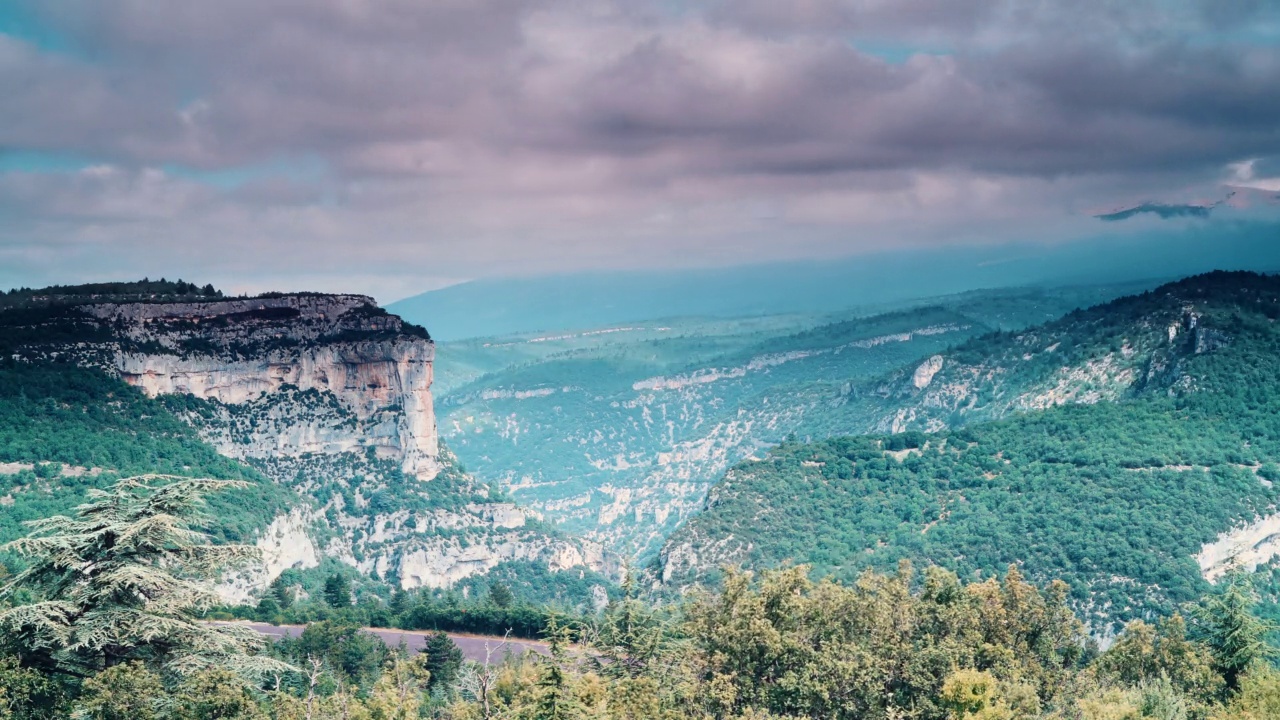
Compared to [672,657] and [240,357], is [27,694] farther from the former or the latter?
[240,357]

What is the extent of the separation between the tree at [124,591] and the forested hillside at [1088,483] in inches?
3092

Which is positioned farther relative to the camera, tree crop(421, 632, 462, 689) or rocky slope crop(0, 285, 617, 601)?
rocky slope crop(0, 285, 617, 601)

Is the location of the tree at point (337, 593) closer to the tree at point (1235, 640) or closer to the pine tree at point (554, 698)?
the pine tree at point (554, 698)

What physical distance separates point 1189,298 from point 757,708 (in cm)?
14736

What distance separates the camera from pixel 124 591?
43469 millimetres

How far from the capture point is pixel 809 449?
186875 mm

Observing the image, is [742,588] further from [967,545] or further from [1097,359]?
[1097,359]

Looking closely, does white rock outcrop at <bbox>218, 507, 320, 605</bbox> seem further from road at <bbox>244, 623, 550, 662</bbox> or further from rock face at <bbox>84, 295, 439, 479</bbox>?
road at <bbox>244, 623, 550, 662</bbox>

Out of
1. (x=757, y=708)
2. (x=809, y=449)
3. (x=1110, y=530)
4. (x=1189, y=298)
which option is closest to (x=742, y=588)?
(x=757, y=708)

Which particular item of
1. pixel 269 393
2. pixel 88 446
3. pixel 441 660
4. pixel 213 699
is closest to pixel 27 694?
pixel 213 699

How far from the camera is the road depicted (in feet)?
356

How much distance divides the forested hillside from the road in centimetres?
3556

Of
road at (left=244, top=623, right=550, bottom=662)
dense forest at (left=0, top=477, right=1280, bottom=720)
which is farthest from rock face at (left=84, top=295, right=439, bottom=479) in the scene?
dense forest at (left=0, top=477, right=1280, bottom=720)

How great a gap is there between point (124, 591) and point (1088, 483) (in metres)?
125
